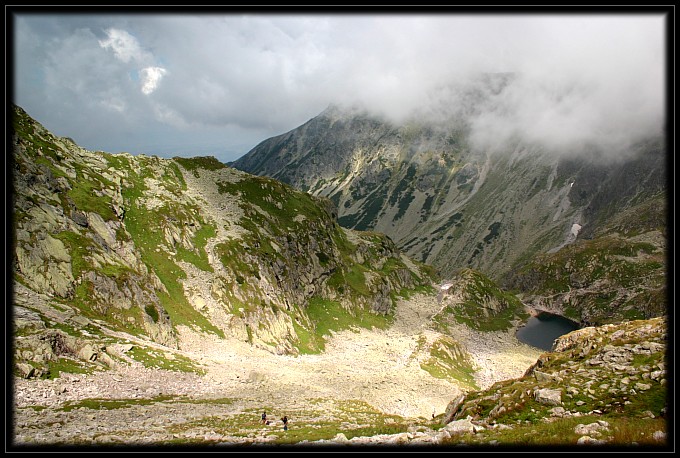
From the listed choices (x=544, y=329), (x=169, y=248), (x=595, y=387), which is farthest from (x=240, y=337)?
(x=544, y=329)

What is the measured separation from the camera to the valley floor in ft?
72.5

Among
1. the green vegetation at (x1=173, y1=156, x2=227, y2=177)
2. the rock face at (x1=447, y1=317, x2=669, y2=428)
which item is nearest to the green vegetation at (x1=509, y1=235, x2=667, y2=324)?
the rock face at (x1=447, y1=317, x2=669, y2=428)

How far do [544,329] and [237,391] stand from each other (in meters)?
148

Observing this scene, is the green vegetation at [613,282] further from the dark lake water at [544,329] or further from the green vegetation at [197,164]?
the green vegetation at [197,164]

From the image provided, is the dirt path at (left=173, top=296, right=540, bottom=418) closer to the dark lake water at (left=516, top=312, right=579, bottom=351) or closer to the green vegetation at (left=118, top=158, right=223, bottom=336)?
the green vegetation at (left=118, top=158, right=223, bottom=336)

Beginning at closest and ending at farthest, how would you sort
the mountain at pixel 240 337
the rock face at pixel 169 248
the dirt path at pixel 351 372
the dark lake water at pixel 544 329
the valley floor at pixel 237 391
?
1. the mountain at pixel 240 337
2. the valley floor at pixel 237 391
3. the dirt path at pixel 351 372
4. the rock face at pixel 169 248
5. the dark lake water at pixel 544 329

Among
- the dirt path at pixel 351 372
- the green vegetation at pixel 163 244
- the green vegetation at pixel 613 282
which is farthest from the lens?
the green vegetation at pixel 613 282

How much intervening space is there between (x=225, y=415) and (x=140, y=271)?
39.0m

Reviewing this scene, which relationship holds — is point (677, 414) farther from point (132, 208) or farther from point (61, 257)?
point (132, 208)

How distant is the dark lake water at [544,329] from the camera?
131250mm

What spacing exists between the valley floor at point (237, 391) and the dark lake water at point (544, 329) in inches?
1942

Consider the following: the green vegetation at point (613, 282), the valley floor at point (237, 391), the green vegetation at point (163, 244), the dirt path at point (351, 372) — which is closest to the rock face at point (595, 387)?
the valley floor at point (237, 391)

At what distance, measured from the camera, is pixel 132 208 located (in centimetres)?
7381
